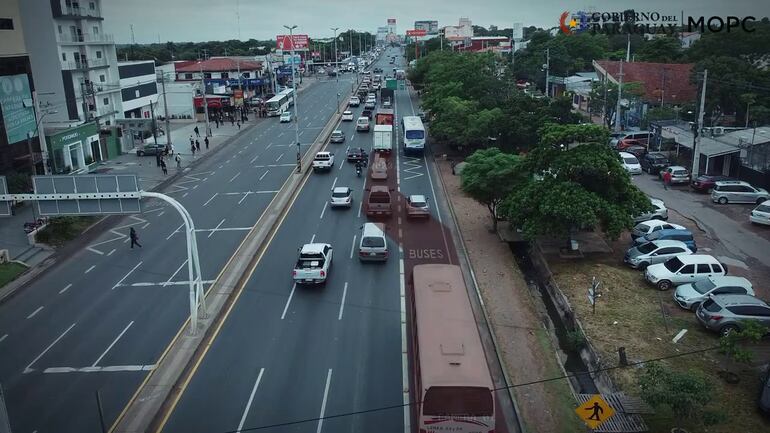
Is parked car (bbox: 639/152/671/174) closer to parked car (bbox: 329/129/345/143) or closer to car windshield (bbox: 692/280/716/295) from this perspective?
car windshield (bbox: 692/280/716/295)

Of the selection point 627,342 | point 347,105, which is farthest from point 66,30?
point 627,342

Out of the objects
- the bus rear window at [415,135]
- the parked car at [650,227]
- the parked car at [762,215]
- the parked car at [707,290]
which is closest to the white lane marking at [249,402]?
the parked car at [707,290]

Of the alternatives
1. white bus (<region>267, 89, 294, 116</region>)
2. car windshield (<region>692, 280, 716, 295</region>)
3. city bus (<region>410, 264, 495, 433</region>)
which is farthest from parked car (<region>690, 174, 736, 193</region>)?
white bus (<region>267, 89, 294, 116</region>)

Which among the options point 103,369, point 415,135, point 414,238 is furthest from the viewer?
point 415,135

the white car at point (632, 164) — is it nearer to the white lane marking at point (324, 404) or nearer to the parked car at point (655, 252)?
the parked car at point (655, 252)

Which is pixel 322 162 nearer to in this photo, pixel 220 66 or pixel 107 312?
pixel 107 312

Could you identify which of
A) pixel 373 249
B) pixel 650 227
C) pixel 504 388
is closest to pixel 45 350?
pixel 373 249

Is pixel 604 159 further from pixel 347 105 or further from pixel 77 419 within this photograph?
pixel 347 105
